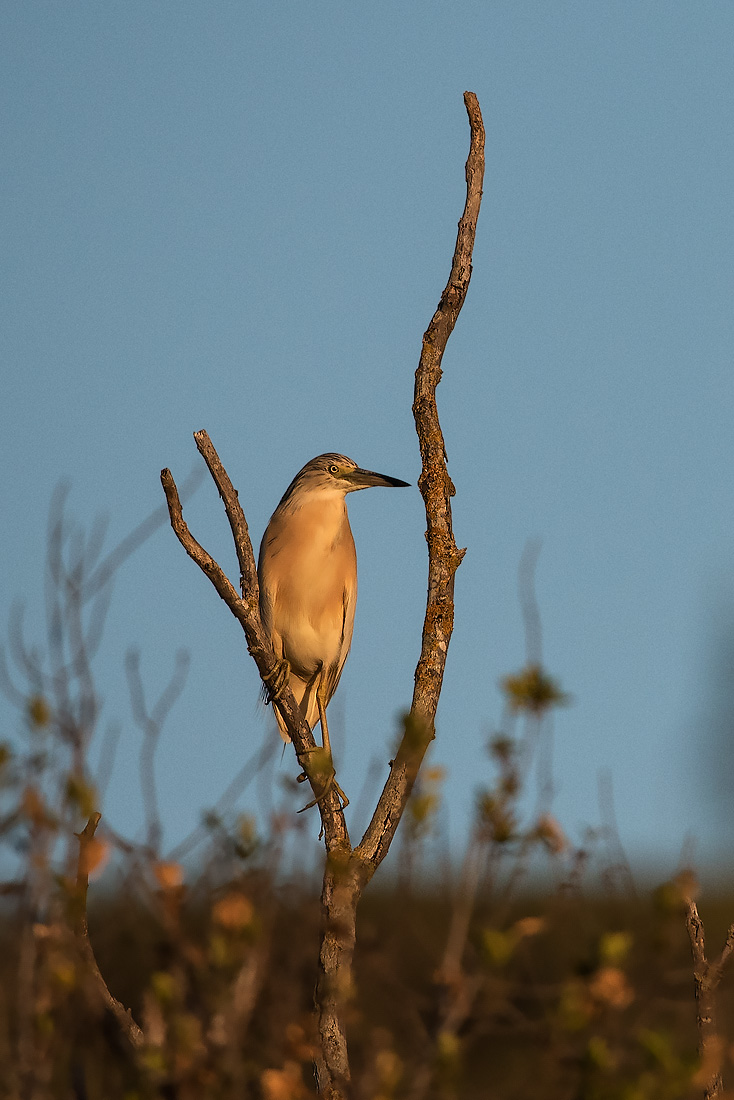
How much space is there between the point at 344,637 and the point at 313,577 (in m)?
0.36

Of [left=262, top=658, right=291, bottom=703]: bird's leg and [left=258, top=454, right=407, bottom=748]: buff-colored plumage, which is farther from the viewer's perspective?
[left=258, top=454, right=407, bottom=748]: buff-colored plumage

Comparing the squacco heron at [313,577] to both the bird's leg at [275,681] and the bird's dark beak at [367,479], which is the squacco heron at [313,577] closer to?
the bird's dark beak at [367,479]

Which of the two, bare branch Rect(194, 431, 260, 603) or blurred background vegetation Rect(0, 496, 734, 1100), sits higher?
bare branch Rect(194, 431, 260, 603)

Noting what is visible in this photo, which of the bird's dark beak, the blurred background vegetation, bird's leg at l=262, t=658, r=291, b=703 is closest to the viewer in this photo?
the blurred background vegetation

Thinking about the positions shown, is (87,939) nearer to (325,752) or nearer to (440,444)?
(325,752)

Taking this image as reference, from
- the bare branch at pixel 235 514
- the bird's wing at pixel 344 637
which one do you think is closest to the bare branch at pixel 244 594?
the bare branch at pixel 235 514

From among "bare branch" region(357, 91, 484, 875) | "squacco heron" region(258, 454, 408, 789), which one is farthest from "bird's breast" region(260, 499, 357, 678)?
"bare branch" region(357, 91, 484, 875)

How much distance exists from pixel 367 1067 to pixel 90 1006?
1.71ft

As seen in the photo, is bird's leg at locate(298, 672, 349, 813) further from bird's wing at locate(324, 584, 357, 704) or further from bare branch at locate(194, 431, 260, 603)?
bare branch at locate(194, 431, 260, 603)

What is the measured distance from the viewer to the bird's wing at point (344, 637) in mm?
5520

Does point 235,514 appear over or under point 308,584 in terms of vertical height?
over

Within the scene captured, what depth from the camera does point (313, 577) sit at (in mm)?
5402

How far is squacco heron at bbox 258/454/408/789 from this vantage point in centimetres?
538

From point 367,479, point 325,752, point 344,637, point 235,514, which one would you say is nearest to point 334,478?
point 367,479
